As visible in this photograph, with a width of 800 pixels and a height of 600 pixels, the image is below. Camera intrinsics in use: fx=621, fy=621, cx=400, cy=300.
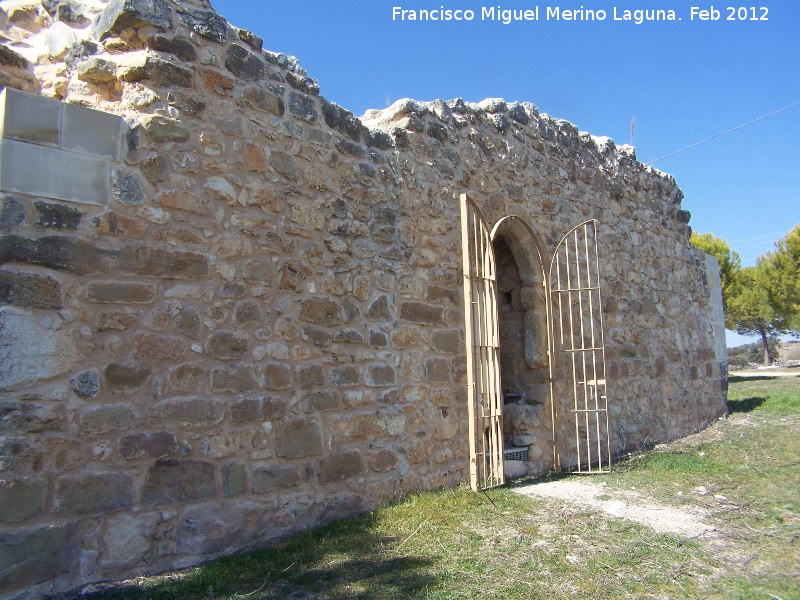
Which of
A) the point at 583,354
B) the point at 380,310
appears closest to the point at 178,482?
the point at 380,310

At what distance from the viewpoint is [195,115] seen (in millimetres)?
3711

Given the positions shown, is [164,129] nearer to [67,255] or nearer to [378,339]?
[67,255]

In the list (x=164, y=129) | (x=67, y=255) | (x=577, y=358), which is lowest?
(x=577, y=358)

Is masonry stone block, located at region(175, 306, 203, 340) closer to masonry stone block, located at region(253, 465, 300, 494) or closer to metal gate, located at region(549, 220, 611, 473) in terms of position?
masonry stone block, located at region(253, 465, 300, 494)

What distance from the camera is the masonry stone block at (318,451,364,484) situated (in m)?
4.02

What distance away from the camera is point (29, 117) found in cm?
307

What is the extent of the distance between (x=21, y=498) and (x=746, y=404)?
10.8 meters

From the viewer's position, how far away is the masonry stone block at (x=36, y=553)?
277 centimetres

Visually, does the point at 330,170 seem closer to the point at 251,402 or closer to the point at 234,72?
the point at 234,72

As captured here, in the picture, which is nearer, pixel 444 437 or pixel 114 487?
pixel 114 487

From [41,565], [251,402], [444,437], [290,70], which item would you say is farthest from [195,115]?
[444,437]

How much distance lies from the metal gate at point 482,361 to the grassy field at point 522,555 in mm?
255

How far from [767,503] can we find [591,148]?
13.8 ft

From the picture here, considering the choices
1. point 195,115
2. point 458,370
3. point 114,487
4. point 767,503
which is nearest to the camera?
point 114,487
